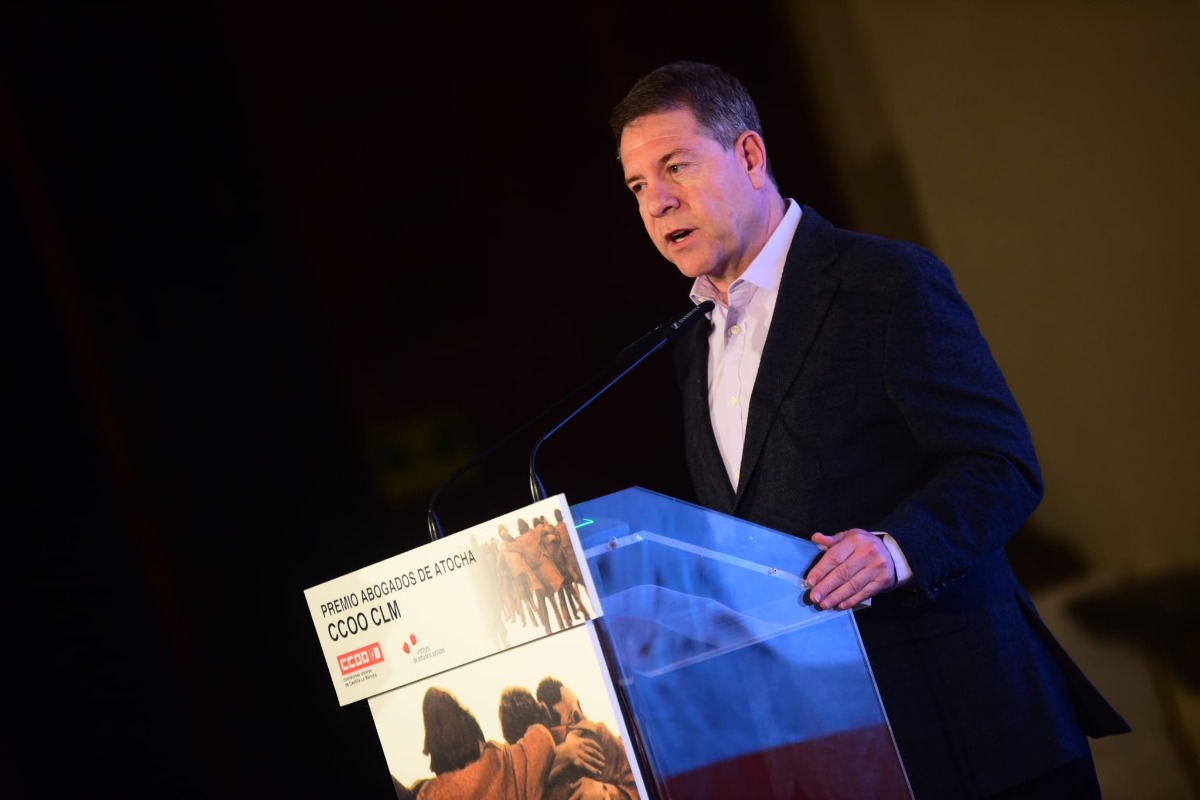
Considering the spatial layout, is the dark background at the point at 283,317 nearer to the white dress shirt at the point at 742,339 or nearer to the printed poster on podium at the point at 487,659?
the white dress shirt at the point at 742,339

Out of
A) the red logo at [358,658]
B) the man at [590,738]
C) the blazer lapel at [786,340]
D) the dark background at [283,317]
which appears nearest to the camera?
the man at [590,738]

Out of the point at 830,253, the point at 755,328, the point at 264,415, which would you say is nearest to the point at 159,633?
the point at 264,415

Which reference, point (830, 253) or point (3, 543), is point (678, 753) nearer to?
point (830, 253)

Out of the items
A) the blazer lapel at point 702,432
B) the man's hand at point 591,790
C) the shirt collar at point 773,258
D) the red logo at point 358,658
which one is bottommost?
the man's hand at point 591,790

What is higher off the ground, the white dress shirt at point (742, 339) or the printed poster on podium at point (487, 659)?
the white dress shirt at point (742, 339)

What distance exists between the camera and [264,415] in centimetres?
274

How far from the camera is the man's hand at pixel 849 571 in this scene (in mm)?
1321

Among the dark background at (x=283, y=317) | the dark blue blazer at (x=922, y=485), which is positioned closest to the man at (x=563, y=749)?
the dark blue blazer at (x=922, y=485)

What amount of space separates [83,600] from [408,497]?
2.67 feet

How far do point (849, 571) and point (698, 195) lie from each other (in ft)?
2.84

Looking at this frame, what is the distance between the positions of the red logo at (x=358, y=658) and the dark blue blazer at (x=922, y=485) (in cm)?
70

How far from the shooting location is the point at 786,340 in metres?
1.75

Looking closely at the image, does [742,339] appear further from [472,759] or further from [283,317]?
[283,317]

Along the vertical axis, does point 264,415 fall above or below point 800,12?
below
